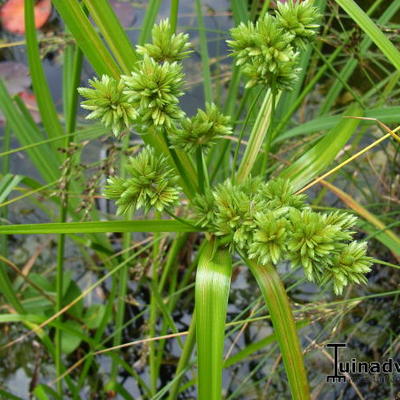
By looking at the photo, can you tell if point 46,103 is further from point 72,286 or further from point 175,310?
point 175,310

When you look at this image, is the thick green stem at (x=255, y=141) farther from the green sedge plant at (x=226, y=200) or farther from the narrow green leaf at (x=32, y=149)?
the narrow green leaf at (x=32, y=149)

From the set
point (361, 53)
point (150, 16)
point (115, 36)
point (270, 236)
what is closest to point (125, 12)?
point (150, 16)

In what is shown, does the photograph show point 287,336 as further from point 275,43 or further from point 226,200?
point 275,43

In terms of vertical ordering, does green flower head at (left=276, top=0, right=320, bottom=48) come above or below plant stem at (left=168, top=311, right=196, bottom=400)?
above

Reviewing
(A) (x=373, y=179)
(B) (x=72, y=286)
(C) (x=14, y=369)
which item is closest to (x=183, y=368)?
(B) (x=72, y=286)

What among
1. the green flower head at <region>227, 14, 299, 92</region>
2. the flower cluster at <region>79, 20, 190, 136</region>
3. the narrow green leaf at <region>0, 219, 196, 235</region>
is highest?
the green flower head at <region>227, 14, 299, 92</region>

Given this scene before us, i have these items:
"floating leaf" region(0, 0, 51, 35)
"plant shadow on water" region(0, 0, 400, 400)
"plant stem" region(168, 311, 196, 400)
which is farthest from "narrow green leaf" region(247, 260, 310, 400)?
"floating leaf" region(0, 0, 51, 35)

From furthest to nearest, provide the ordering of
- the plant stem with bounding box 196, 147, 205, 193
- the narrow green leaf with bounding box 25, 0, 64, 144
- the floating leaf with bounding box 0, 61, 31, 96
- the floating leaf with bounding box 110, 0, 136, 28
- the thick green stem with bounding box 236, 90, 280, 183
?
1. the floating leaf with bounding box 110, 0, 136, 28
2. the floating leaf with bounding box 0, 61, 31, 96
3. the narrow green leaf with bounding box 25, 0, 64, 144
4. the thick green stem with bounding box 236, 90, 280, 183
5. the plant stem with bounding box 196, 147, 205, 193

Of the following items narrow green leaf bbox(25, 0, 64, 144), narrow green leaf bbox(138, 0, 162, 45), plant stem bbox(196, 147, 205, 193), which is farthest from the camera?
narrow green leaf bbox(138, 0, 162, 45)

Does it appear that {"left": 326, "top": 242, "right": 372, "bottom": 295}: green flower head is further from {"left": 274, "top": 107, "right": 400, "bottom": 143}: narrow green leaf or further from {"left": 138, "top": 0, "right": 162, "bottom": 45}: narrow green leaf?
{"left": 138, "top": 0, "right": 162, "bottom": 45}: narrow green leaf
